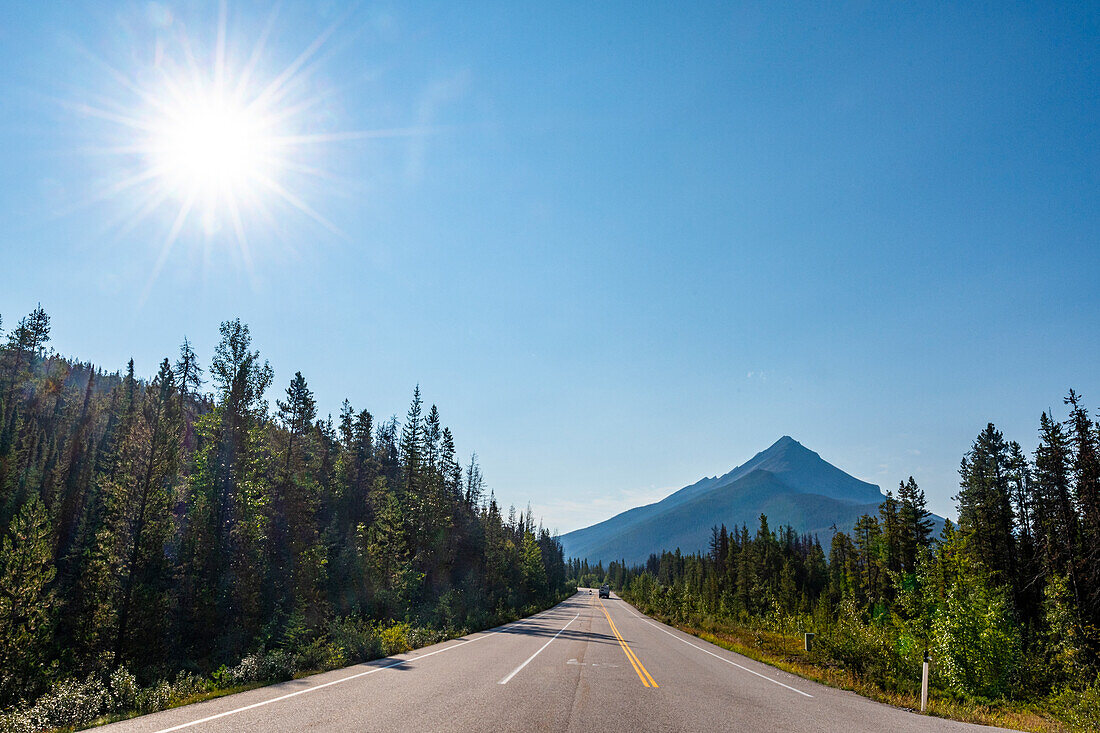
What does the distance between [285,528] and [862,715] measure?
33.3 meters

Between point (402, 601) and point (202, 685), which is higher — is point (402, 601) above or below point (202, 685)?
below

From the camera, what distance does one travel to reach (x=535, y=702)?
10172mm

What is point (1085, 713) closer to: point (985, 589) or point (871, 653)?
point (871, 653)

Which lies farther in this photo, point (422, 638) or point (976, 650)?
point (422, 638)

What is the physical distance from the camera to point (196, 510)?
1203 inches

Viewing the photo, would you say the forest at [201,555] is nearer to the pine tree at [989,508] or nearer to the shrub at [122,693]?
the shrub at [122,693]

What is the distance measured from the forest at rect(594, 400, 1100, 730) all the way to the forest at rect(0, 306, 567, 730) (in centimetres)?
1637

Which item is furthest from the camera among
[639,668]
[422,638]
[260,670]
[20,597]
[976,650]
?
[20,597]

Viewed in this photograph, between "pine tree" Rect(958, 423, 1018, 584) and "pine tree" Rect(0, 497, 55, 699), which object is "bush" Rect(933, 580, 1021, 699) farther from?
"pine tree" Rect(0, 497, 55, 699)

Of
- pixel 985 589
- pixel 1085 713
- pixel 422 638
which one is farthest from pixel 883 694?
pixel 422 638

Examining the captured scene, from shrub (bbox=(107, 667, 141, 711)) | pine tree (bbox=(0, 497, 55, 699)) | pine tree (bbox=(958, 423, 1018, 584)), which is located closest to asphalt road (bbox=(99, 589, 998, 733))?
shrub (bbox=(107, 667, 141, 711))

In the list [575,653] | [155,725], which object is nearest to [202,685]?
[155,725]

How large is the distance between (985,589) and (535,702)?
758 inches

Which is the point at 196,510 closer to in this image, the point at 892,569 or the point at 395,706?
the point at 395,706
